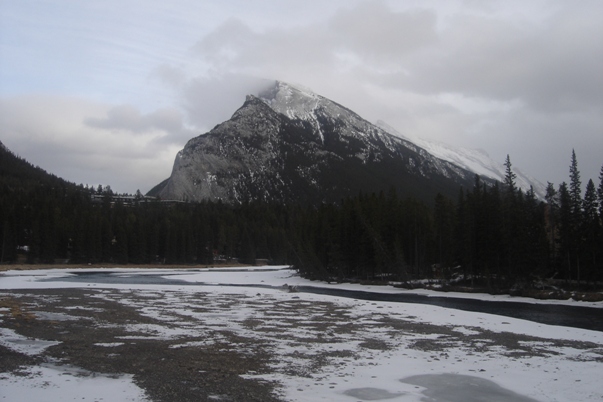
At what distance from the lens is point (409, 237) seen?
91062mm

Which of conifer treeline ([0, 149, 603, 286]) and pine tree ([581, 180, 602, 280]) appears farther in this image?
conifer treeline ([0, 149, 603, 286])

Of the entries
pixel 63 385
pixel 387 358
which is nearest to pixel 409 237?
pixel 387 358

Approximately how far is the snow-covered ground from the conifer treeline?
126ft

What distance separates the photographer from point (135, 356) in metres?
18.9

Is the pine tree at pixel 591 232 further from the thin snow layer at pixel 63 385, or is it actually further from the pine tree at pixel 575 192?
the thin snow layer at pixel 63 385

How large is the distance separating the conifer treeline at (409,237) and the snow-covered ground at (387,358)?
38304 mm

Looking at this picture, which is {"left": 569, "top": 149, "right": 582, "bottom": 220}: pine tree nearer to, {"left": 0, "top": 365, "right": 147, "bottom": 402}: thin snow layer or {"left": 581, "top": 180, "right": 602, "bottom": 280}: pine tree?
{"left": 581, "top": 180, "right": 602, "bottom": 280}: pine tree

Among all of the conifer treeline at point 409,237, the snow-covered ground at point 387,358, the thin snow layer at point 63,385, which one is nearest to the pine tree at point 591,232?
the conifer treeline at point 409,237

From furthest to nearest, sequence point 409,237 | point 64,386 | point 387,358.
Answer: point 409,237
point 387,358
point 64,386

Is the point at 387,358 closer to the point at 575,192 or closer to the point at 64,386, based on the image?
the point at 64,386

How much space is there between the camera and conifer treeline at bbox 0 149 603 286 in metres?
70.1

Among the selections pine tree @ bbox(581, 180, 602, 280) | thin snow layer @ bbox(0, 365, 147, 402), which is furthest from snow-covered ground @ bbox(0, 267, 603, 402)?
pine tree @ bbox(581, 180, 602, 280)

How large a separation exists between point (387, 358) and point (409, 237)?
2878 inches

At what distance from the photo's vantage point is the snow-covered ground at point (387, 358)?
14.4 m
